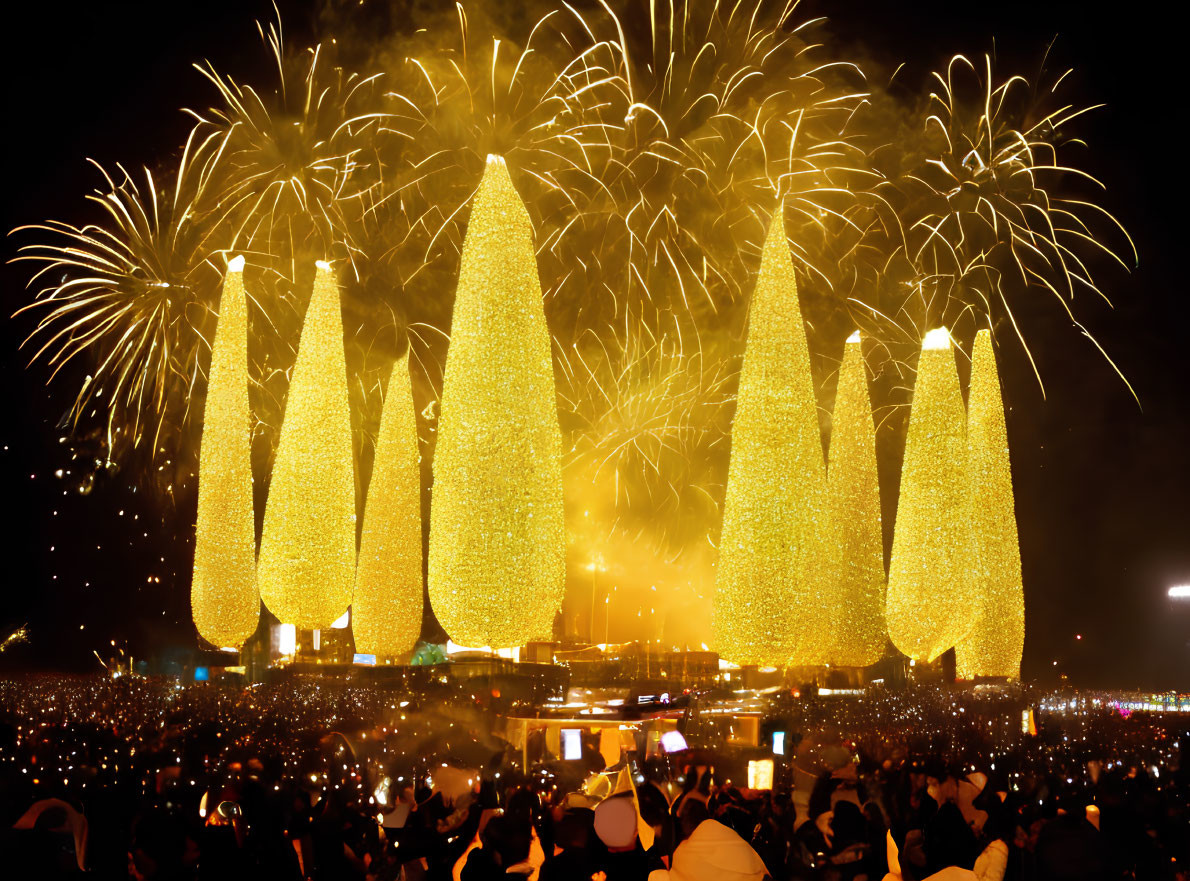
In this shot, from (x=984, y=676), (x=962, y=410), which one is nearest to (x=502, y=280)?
(x=962, y=410)

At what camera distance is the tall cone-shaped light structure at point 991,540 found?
23766 mm

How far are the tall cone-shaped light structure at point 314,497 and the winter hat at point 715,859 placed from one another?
1593 centimetres

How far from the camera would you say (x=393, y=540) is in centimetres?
2128

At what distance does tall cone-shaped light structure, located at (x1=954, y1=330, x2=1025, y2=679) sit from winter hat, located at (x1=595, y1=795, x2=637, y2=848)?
19589 mm

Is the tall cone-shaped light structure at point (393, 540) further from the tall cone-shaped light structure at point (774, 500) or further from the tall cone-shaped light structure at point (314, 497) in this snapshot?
the tall cone-shaped light structure at point (774, 500)

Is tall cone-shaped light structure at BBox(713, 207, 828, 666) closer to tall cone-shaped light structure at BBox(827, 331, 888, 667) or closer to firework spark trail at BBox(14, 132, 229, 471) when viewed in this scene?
tall cone-shaped light structure at BBox(827, 331, 888, 667)

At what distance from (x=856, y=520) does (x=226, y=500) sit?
1227 cm

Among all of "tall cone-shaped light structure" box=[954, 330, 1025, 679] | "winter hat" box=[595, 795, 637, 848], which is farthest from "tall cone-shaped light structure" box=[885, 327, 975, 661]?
"winter hat" box=[595, 795, 637, 848]

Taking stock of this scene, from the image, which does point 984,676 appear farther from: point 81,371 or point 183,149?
point 81,371

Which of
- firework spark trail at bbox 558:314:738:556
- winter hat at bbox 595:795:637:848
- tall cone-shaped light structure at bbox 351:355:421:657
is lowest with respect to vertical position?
winter hat at bbox 595:795:637:848

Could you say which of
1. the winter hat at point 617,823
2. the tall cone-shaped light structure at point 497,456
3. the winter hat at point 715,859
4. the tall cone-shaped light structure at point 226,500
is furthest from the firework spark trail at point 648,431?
the winter hat at point 715,859

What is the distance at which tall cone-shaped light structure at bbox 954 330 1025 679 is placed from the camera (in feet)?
78.0

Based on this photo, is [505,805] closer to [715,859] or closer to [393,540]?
[715,859]

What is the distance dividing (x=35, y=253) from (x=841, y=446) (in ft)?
53.3
